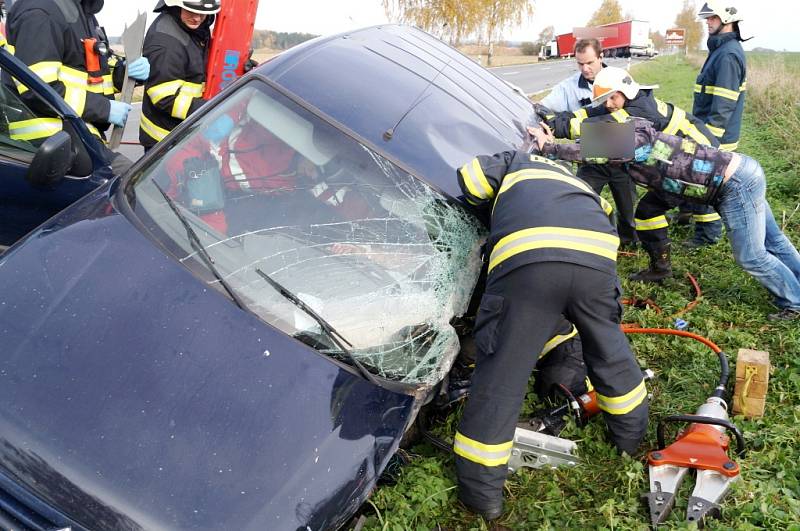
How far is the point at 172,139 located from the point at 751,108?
14.9 metres

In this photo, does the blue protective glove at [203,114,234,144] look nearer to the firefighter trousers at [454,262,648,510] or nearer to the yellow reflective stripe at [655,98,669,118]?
the firefighter trousers at [454,262,648,510]

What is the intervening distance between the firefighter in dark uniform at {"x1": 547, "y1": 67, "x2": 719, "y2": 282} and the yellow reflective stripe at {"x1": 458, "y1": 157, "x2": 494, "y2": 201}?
182 centimetres

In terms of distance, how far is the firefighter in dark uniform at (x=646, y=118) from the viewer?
14.5 feet

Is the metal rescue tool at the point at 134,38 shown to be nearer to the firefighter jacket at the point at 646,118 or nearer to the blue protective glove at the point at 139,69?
the blue protective glove at the point at 139,69

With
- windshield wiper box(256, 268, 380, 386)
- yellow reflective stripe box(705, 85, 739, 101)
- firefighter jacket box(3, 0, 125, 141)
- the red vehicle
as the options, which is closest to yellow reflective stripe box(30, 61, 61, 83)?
firefighter jacket box(3, 0, 125, 141)

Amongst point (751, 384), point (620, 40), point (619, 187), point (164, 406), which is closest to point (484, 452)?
point (164, 406)

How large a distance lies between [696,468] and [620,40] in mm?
53763

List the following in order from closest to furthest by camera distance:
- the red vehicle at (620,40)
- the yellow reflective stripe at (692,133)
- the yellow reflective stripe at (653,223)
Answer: the yellow reflective stripe at (692,133)
the yellow reflective stripe at (653,223)
the red vehicle at (620,40)

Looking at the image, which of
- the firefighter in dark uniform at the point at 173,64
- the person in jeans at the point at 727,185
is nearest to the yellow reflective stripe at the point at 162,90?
the firefighter in dark uniform at the point at 173,64

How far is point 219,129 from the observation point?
2875 millimetres

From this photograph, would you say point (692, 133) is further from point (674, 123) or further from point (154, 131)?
point (154, 131)

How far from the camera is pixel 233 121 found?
2.89 meters

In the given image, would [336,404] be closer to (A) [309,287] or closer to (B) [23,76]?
(A) [309,287]

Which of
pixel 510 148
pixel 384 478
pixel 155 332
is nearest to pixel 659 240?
pixel 510 148
